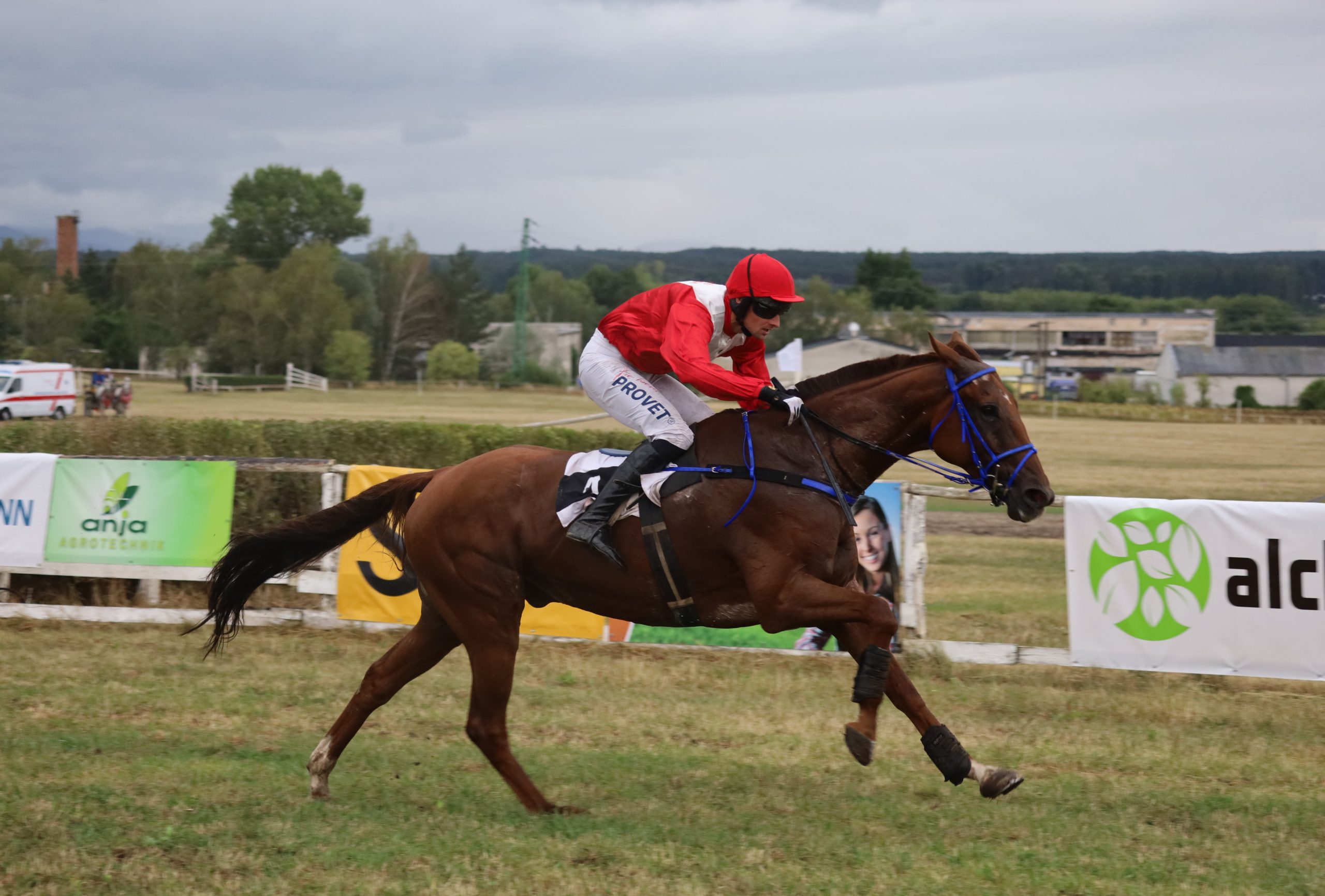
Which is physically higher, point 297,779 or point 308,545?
point 308,545

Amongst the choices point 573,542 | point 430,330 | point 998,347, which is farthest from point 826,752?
point 998,347

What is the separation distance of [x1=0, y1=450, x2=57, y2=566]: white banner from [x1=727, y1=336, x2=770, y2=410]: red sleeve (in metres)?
6.60

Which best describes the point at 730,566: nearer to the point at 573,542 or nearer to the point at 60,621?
the point at 573,542

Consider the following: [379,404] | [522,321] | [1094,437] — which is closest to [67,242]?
[522,321]

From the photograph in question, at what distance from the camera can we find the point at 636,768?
20.3 feet

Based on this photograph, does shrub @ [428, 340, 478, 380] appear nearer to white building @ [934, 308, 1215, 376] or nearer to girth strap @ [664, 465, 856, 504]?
white building @ [934, 308, 1215, 376]

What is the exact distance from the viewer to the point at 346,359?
75.9 m

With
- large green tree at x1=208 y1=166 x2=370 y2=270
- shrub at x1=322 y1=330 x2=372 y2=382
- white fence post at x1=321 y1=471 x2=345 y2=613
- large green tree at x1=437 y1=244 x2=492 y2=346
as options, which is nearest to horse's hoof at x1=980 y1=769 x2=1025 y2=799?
white fence post at x1=321 y1=471 x2=345 y2=613

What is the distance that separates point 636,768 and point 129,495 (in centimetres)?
570

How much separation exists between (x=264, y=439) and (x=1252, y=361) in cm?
7679

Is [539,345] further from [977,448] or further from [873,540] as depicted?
[977,448]

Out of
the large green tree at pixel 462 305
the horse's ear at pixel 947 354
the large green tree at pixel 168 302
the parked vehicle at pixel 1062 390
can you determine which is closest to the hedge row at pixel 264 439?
the horse's ear at pixel 947 354

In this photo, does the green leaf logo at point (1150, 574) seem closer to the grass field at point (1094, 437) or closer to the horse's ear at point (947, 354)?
the horse's ear at point (947, 354)

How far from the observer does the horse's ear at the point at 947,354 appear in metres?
5.38
